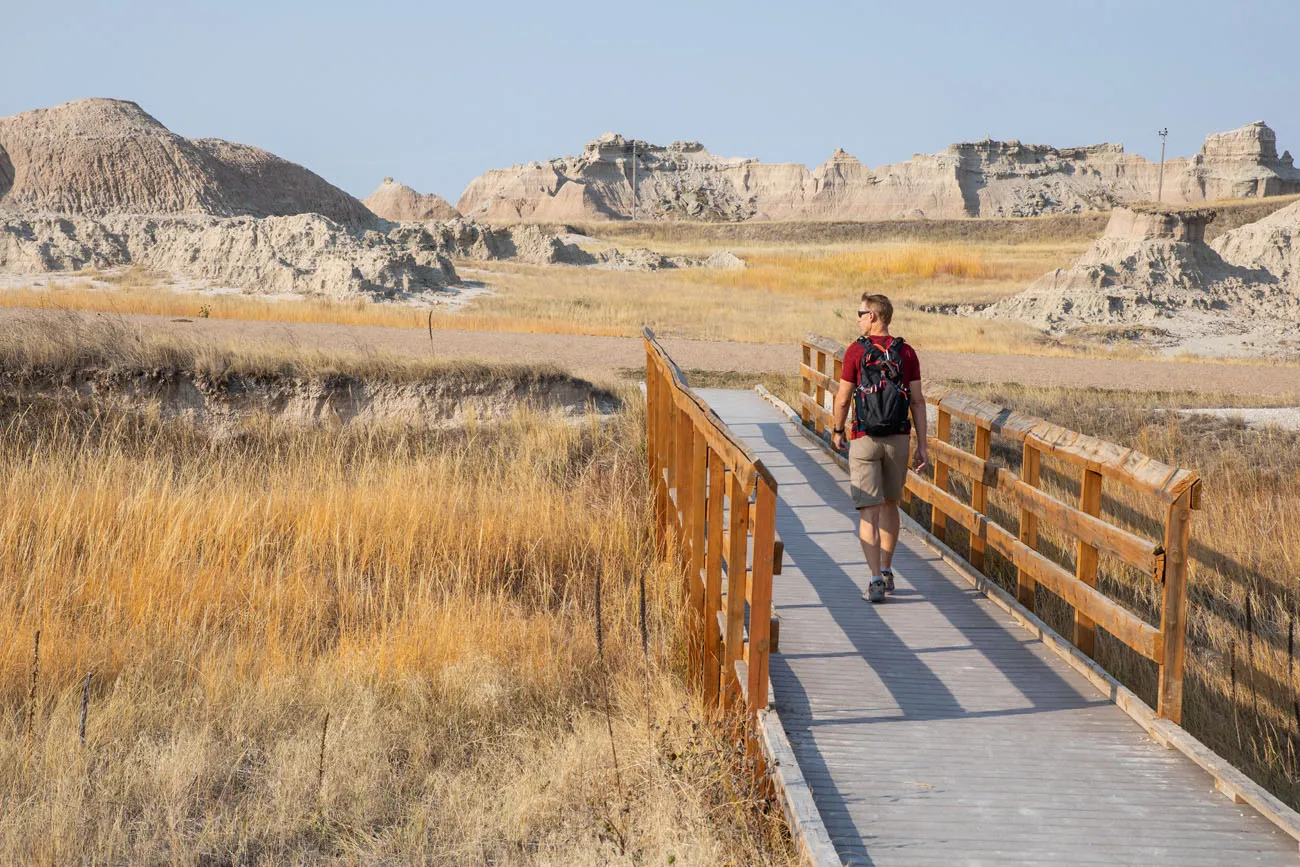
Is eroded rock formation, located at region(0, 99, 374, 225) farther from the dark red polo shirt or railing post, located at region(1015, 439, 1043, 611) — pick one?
railing post, located at region(1015, 439, 1043, 611)

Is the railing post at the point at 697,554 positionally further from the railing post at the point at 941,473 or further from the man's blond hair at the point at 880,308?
the railing post at the point at 941,473

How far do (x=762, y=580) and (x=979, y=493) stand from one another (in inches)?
126

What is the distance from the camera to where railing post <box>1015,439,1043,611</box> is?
5.77 metres

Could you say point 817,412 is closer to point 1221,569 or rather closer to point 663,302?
point 1221,569

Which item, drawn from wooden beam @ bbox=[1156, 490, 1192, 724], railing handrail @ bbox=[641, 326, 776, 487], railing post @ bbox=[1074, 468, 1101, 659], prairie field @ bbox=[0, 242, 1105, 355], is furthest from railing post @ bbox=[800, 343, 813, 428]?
prairie field @ bbox=[0, 242, 1105, 355]

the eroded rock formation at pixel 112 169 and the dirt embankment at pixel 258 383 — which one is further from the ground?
the eroded rock formation at pixel 112 169

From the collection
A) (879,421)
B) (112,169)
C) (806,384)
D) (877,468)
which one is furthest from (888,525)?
(112,169)

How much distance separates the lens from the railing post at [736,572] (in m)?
4.06

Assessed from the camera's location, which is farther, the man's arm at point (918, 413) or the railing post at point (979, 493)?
the railing post at point (979, 493)

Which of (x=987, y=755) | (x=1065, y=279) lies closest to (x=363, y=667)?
(x=987, y=755)

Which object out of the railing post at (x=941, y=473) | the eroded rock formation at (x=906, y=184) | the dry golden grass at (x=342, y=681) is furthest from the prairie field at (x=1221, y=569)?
the eroded rock formation at (x=906, y=184)

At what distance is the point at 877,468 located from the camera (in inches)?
237

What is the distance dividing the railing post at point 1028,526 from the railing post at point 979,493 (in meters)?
0.48

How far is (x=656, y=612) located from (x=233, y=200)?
4878cm
